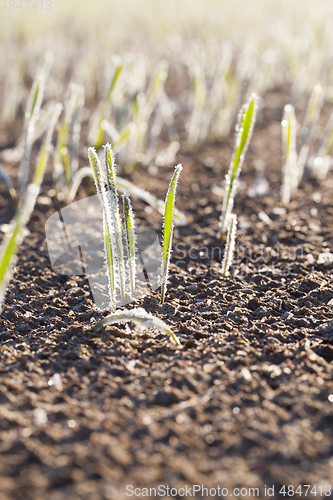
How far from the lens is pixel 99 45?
130 inches

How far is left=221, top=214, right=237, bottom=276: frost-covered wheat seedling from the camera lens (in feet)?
3.10

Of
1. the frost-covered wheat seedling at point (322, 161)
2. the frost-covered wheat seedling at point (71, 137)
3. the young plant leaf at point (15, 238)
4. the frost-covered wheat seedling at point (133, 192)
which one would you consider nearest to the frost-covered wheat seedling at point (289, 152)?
the frost-covered wheat seedling at point (322, 161)

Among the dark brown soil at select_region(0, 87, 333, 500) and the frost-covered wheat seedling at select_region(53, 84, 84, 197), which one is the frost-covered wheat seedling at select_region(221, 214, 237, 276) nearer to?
the dark brown soil at select_region(0, 87, 333, 500)

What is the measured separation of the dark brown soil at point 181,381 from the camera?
52cm

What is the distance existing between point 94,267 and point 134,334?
34 cm

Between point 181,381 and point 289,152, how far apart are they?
0.90m

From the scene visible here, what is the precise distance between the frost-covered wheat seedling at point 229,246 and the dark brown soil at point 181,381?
0.04 metres

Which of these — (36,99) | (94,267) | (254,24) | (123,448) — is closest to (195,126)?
(36,99)

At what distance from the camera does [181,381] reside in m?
0.67

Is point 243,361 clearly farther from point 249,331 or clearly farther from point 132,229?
point 132,229

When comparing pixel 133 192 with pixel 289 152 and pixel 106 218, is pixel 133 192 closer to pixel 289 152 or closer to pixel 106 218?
pixel 106 218

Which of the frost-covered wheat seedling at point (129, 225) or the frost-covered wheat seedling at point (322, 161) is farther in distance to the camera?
the frost-covered wheat seedling at point (322, 161)

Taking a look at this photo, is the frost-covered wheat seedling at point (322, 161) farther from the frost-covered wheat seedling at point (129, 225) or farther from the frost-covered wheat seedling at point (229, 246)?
the frost-covered wheat seedling at point (129, 225)

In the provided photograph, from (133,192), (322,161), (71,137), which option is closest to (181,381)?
(133,192)
